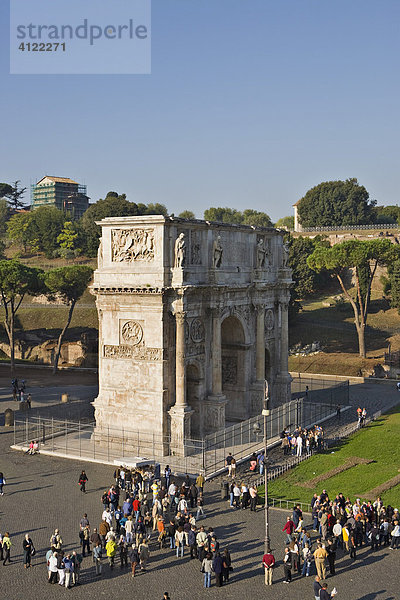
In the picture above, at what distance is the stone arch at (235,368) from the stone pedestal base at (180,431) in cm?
819

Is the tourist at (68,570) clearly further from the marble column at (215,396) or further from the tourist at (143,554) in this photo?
the marble column at (215,396)

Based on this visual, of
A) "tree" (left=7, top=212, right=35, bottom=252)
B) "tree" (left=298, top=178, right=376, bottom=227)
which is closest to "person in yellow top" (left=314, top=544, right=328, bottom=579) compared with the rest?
"tree" (left=7, top=212, right=35, bottom=252)

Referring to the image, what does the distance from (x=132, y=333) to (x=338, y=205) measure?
98.0 metres

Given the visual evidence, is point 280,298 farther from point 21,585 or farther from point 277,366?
point 21,585

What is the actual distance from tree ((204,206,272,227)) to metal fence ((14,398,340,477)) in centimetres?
12661

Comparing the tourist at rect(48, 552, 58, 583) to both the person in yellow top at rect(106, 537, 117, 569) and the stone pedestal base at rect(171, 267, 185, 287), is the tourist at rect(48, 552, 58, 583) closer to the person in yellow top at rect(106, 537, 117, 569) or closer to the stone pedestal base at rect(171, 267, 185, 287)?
the person in yellow top at rect(106, 537, 117, 569)

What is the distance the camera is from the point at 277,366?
1923 inches

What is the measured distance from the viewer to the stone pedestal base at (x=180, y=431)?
3669cm

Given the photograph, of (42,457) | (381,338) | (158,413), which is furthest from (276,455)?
(381,338)

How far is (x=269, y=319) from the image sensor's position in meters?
47.6

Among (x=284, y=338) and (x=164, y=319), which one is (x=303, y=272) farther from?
(x=164, y=319)

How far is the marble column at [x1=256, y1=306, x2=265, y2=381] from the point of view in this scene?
4509cm

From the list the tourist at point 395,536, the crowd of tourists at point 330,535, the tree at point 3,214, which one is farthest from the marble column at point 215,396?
the tree at point 3,214

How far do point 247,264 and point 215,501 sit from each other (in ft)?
57.3
